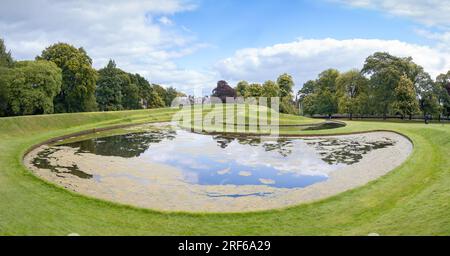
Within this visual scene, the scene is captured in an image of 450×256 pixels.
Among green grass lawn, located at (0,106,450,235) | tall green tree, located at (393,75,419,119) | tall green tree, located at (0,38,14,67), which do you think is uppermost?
tall green tree, located at (0,38,14,67)

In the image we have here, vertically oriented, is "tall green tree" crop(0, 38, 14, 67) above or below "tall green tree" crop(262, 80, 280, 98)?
above

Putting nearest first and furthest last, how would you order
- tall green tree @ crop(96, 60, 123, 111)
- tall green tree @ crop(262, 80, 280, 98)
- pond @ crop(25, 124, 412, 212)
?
pond @ crop(25, 124, 412, 212)
tall green tree @ crop(96, 60, 123, 111)
tall green tree @ crop(262, 80, 280, 98)

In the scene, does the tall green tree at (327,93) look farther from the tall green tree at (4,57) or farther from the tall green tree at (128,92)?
the tall green tree at (4,57)

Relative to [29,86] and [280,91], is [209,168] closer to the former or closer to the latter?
[29,86]

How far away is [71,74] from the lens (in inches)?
2016

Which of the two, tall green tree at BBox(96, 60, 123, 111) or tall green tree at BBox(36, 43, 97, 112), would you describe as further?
tall green tree at BBox(96, 60, 123, 111)

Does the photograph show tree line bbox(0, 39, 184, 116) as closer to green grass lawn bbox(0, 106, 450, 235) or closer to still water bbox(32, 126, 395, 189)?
still water bbox(32, 126, 395, 189)

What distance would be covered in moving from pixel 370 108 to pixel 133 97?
167ft

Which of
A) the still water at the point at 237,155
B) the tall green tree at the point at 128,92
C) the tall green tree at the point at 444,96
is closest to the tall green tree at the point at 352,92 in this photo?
the tall green tree at the point at 444,96

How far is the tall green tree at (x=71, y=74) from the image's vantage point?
5081cm

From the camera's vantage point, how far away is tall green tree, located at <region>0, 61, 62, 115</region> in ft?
128

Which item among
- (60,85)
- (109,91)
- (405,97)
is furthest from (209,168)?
(109,91)

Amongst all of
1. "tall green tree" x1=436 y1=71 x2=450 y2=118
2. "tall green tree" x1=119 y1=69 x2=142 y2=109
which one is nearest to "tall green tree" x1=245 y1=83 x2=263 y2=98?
"tall green tree" x1=119 y1=69 x2=142 y2=109
